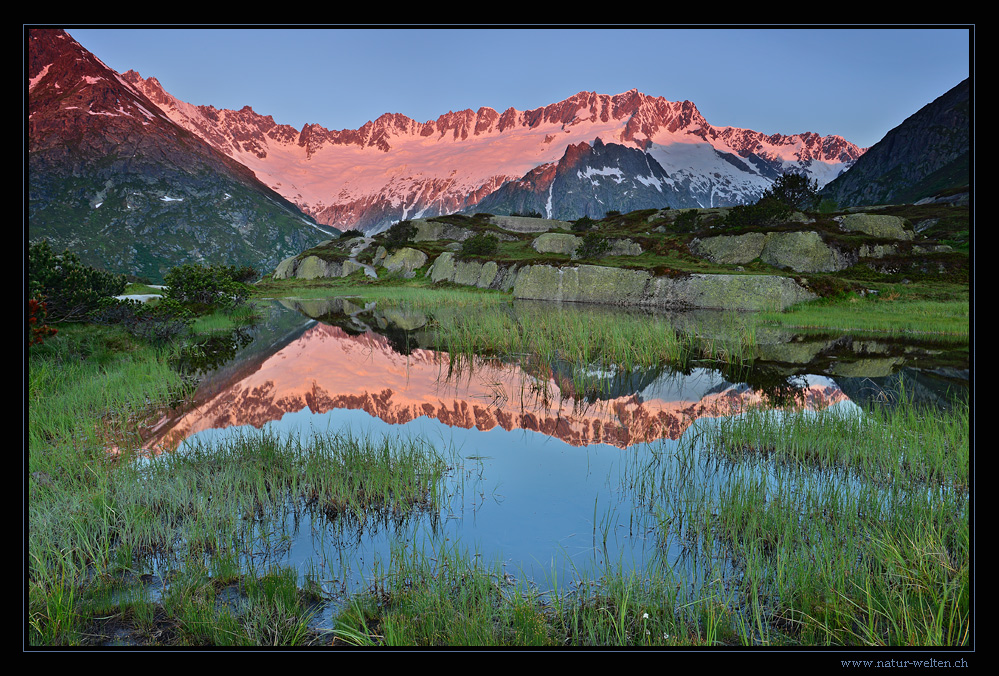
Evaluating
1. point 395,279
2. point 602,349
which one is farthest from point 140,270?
point 602,349

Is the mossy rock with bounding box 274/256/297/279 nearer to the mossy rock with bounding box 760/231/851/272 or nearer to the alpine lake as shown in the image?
the mossy rock with bounding box 760/231/851/272

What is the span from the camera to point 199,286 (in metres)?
25.5

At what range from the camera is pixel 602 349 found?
16.4 metres

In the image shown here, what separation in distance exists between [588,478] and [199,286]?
86.0ft

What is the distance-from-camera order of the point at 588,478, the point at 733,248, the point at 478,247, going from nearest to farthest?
the point at 588,478, the point at 733,248, the point at 478,247

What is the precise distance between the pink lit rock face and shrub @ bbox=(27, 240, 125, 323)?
4.86m

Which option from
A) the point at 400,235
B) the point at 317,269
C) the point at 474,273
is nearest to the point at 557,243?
the point at 474,273

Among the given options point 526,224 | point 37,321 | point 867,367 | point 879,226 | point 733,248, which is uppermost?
point 526,224

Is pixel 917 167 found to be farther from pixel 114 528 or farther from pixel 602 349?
pixel 114 528

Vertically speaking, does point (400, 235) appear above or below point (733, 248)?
above

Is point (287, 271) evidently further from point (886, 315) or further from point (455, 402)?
point (886, 315)

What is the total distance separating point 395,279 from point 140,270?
16592 centimetres
